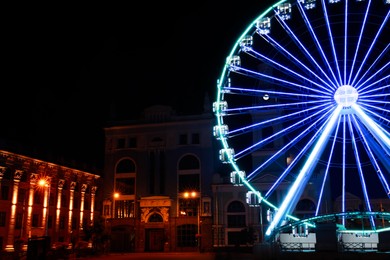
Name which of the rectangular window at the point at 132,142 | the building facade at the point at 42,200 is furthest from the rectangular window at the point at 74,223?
the rectangular window at the point at 132,142

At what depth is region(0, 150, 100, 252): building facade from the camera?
50250 mm

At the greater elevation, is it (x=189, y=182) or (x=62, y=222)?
(x=189, y=182)

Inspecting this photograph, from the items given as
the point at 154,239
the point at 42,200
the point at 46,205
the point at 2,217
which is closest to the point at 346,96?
the point at 154,239

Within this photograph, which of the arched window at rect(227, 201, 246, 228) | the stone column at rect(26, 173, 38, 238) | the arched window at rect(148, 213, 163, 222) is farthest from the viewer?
the arched window at rect(148, 213, 163, 222)

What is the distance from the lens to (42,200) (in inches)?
2219

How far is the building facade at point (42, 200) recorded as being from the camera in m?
50.2

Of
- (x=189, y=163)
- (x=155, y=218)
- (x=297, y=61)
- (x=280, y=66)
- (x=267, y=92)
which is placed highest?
(x=297, y=61)

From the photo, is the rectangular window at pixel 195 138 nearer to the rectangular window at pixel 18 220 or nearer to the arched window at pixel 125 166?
the arched window at pixel 125 166

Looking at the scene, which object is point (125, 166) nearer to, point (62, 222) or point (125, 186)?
point (125, 186)

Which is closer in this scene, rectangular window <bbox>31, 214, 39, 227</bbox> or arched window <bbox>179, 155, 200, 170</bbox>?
rectangular window <bbox>31, 214, 39, 227</bbox>

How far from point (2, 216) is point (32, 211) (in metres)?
4.85

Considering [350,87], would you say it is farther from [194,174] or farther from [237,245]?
[194,174]

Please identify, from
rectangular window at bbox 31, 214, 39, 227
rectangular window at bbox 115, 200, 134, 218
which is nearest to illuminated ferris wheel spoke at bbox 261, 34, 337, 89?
rectangular window at bbox 115, 200, 134, 218

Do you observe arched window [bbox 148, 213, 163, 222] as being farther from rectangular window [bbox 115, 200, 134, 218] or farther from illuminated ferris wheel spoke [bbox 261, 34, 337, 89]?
illuminated ferris wheel spoke [bbox 261, 34, 337, 89]
